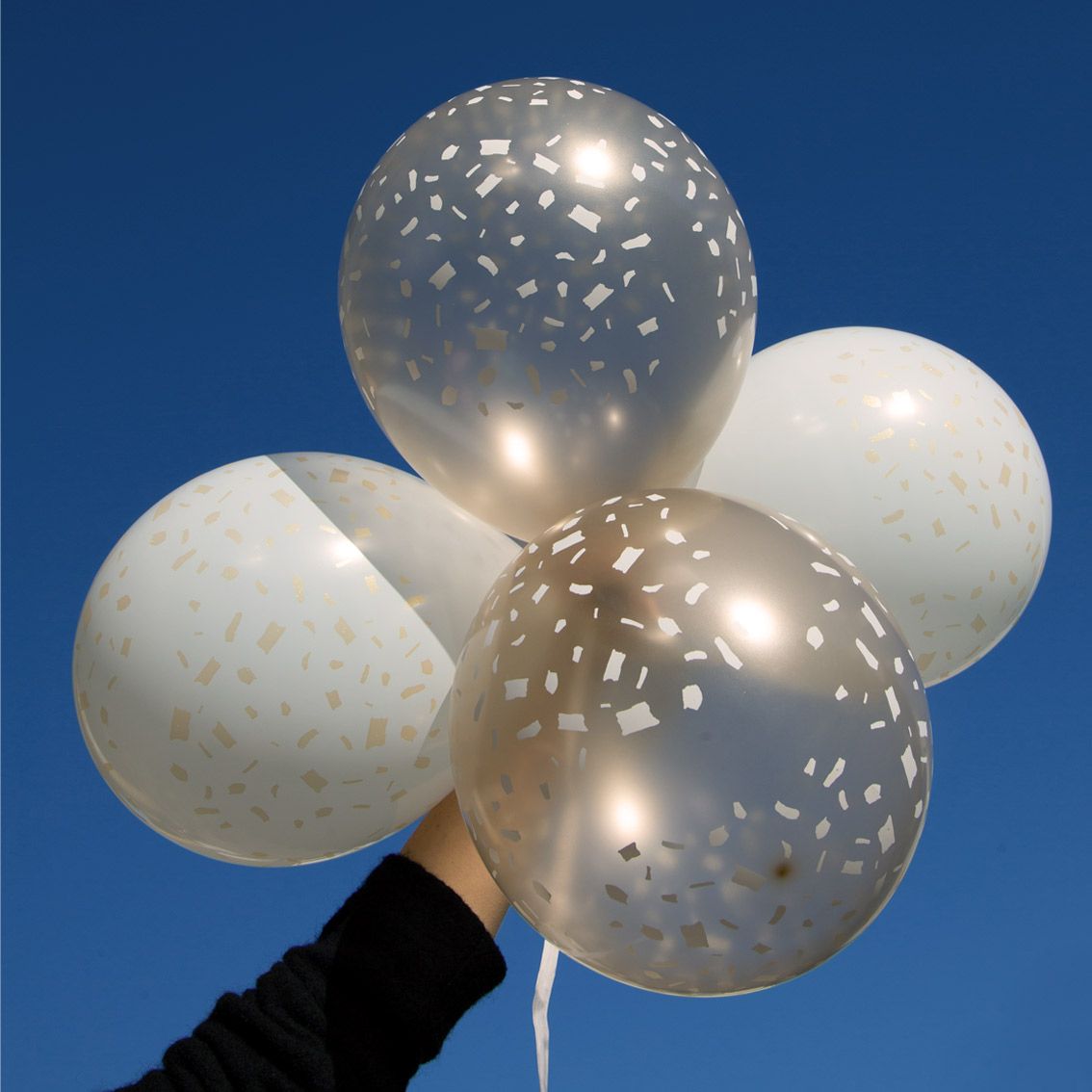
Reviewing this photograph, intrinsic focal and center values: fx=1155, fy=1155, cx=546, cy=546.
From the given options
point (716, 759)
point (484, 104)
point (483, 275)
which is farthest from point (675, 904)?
point (484, 104)

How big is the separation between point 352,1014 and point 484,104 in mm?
859

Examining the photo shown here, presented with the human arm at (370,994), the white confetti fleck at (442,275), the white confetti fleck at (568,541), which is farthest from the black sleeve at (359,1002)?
the white confetti fleck at (442,275)

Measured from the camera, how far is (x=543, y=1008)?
116 cm

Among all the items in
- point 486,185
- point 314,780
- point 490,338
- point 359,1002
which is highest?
point 486,185

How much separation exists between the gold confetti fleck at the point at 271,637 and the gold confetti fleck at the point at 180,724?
9 centimetres

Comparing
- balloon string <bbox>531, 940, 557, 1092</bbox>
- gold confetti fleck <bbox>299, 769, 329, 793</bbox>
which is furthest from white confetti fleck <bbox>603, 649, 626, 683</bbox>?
balloon string <bbox>531, 940, 557, 1092</bbox>

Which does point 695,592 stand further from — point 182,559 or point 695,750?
point 182,559

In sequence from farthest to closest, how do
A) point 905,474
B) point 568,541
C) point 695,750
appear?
1. point 905,474
2. point 568,541
3. point 695,750

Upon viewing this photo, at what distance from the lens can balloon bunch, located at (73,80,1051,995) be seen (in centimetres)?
78

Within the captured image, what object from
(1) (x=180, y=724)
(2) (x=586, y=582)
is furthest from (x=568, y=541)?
(1) (x=180, y=724)

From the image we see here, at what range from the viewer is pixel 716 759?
2.49ft

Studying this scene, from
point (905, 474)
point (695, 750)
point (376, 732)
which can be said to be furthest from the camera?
point (905, 474)

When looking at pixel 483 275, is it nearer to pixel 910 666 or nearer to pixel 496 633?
pixel 496 633

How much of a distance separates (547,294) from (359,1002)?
71 centimetres
